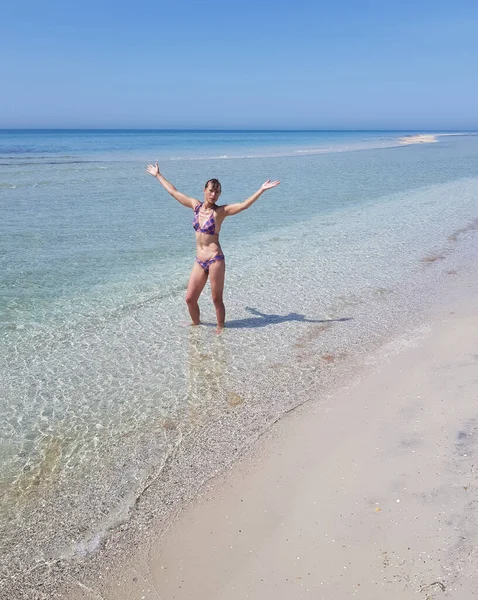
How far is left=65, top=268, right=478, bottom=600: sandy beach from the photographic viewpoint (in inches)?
123

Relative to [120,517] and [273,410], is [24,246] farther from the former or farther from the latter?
[120,517]

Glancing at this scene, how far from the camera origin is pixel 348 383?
564 cm

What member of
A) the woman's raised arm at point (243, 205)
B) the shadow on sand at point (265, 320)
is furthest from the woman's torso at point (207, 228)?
the shadow on sand at point (265, 320)

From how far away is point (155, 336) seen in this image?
22.5 ft

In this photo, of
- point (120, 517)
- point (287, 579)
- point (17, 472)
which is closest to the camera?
point (287, 579)

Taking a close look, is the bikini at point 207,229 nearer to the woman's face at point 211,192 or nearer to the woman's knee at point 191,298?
the woman's face at point 211,192

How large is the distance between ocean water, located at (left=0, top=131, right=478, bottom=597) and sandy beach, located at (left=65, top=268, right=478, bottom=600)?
12.4 inches

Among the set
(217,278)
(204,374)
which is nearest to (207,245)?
(217,278)

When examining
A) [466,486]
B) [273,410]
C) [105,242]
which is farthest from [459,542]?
[105,242]

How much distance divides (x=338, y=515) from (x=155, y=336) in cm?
375

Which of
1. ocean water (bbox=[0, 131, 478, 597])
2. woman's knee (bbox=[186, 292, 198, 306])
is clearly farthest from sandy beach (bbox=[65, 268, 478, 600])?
woman's knee (bbox=[186, 292, 198, 306])

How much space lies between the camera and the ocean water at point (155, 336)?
4105 mm

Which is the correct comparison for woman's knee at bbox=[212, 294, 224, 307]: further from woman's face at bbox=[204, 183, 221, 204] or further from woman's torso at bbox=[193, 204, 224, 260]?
woman's face at bbox=[204, 183, 221, 204]

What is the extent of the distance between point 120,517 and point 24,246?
8.48 metres
